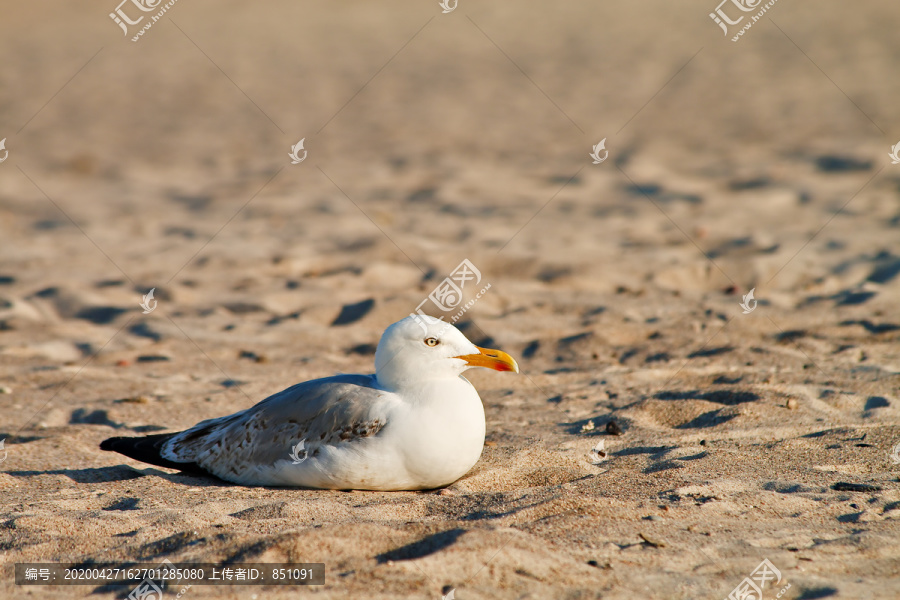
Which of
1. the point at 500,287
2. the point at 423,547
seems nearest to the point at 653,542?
the point at 423,547

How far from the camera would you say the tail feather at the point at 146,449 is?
4.68 meters

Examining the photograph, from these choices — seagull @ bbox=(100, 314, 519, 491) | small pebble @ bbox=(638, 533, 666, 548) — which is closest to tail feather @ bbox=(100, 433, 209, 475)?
seagull @ bbox=(100, 314, 519, 491)

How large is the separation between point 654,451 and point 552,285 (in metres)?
3.69

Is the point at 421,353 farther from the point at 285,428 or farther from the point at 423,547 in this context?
the point at 423,547

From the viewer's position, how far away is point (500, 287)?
8.30 meters

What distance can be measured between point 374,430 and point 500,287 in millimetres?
4182

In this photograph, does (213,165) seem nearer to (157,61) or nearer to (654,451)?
(157,61)

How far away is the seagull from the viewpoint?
4.25 m

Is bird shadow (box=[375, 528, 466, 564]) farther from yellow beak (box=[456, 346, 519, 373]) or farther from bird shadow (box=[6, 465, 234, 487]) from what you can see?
bird shadow (box=[6, 465, 234, 487])

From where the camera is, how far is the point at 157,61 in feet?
63.8

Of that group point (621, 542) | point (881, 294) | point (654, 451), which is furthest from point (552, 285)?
point (621, 542)

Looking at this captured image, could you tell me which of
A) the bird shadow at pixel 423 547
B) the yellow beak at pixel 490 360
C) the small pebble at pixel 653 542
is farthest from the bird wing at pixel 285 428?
the small pebble at pixel 653 542

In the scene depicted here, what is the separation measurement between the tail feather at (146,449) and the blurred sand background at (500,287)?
102 mm

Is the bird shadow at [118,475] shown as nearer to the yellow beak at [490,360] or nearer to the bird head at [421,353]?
the bird head at [421,353]
